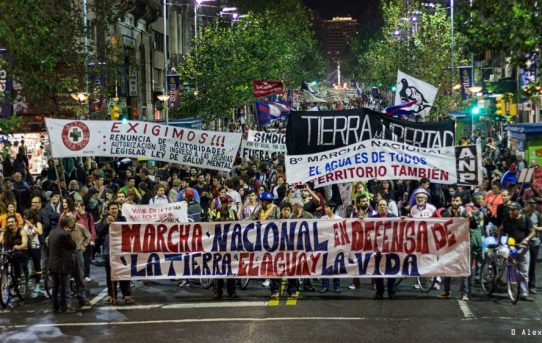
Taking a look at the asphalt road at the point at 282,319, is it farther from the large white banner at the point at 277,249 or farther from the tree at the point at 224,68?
the tree at the point at 224,68

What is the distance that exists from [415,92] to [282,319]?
566 inches

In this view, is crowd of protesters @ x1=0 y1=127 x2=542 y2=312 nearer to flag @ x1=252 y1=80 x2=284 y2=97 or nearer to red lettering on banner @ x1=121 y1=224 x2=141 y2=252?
red lettering on banner @ x1=121 y1=224 x2=141 y2=252

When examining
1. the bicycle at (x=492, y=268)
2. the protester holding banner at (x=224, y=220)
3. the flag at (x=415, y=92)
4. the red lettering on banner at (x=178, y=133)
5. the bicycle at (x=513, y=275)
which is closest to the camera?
the bicycle at (x=513, y=275)

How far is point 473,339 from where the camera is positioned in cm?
1180

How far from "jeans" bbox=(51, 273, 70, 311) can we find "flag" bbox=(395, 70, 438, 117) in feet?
46.7

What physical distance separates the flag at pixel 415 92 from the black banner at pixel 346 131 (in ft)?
31.3

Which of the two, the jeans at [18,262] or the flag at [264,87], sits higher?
Answer: the flag at [264,87]

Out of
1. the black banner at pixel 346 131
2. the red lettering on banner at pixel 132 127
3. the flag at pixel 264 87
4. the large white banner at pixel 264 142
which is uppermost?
the flag at pixel 264 87

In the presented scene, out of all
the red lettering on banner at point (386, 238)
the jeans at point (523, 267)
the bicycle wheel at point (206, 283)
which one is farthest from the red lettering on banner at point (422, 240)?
the bicycle wheel at point (206, 283)

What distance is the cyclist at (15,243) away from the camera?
15.2 meters

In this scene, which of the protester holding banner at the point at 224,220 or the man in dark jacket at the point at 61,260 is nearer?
the man in dark jacket at the point at 61,260

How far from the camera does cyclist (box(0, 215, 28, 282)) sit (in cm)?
1520

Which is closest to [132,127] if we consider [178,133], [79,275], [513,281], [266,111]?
[178,133]

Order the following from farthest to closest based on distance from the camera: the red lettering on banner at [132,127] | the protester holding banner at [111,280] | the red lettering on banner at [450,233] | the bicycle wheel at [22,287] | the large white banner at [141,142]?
the red lettering on banner at [132,127], the large white banner at [141,142], the bicycle wheel at [22,287], the protester holding banner at [111,280], the red lettering on banner at [450,233]
